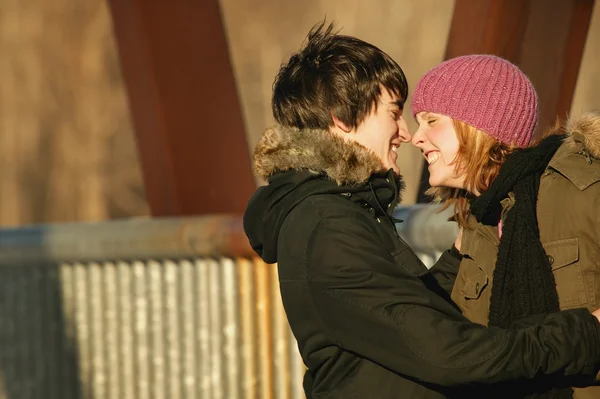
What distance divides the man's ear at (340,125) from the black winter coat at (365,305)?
0.11 feet

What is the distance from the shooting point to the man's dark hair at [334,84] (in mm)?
2650

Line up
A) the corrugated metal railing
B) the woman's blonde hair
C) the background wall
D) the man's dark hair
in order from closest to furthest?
the man's dark hair
the woman's blonde hair
the corrugated metal railing
the background wall

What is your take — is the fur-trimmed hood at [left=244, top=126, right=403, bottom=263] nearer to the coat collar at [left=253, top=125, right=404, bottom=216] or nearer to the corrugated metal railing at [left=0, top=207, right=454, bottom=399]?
the coat collar at [left=253, top=125, right=404, bottom=216]

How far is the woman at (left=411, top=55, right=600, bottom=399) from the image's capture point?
2510mm

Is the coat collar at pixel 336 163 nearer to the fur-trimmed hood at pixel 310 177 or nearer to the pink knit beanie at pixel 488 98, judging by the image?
the fur-trimmed hood at pixel 310 177

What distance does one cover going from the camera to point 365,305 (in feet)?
7.93

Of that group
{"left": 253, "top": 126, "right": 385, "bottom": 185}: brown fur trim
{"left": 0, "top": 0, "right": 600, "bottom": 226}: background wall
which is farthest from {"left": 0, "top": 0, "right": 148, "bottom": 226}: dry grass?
{"left": 253, "top": 126, "right": 385, "bottom": 185}: brown fur trim

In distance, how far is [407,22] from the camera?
15.6 meters

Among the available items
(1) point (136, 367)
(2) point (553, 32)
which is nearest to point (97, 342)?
(1) point (136, 367)

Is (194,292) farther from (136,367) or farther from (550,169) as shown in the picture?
(550,169)

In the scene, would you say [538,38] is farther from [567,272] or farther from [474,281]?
[567,272]

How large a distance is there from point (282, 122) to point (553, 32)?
1899mm

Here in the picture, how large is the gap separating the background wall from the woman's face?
12.4 meters

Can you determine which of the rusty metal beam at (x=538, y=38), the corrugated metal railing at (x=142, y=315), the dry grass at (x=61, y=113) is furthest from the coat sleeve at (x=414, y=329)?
the dry grass at (x=61, y=113)
